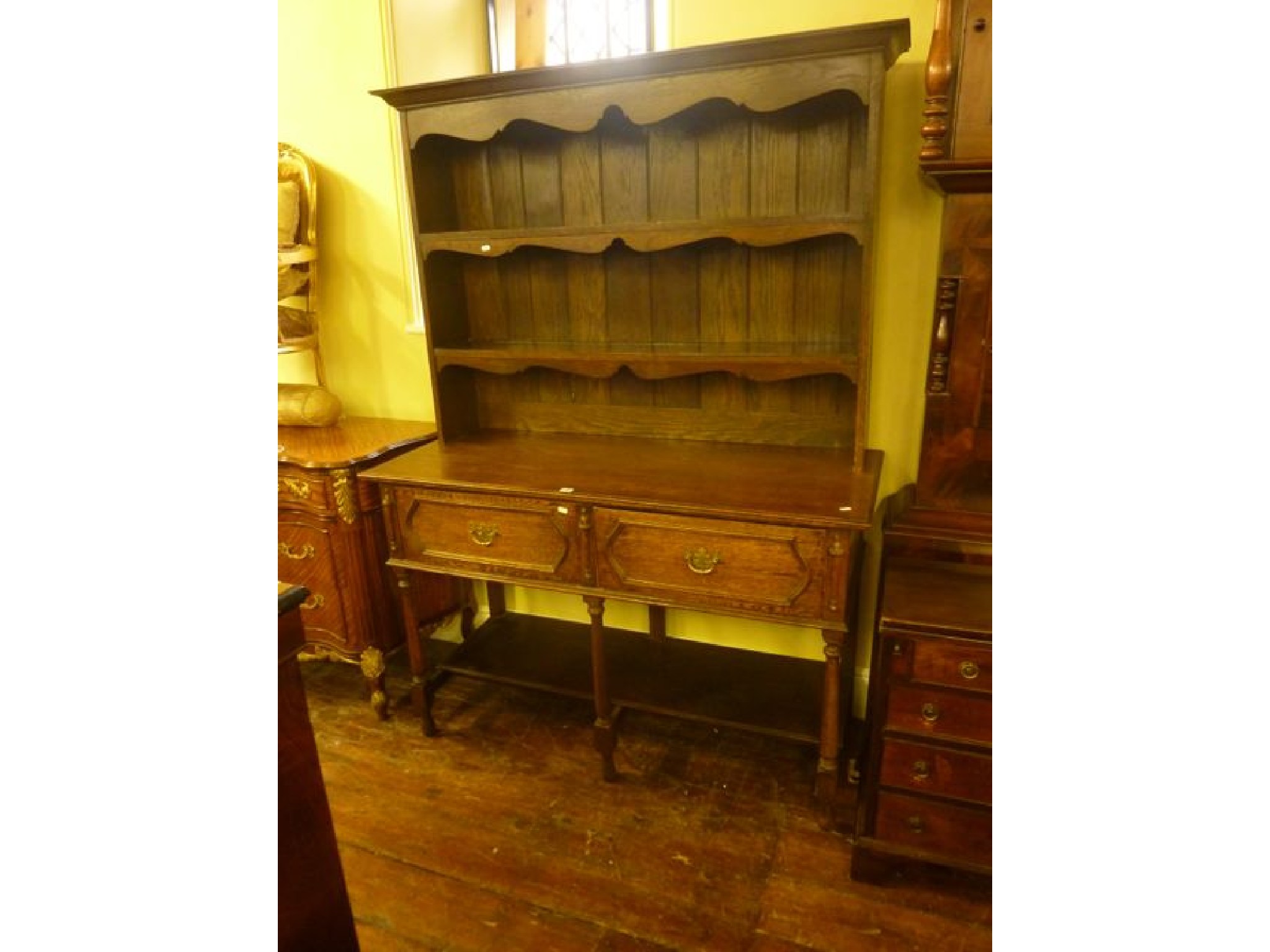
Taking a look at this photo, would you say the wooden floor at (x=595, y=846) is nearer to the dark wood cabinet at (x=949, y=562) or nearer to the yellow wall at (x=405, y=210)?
the dark wood cabinet at (x=949, y=562)

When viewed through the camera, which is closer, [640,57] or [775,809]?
[640,57]

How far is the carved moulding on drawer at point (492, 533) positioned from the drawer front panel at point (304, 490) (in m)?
0.30

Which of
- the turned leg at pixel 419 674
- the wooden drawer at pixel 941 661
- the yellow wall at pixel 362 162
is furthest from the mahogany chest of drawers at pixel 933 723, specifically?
the yellow wall at pixel 362 162

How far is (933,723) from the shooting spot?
1.41 m

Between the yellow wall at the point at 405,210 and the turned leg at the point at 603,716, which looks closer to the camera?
the yellow wall at the point at 405,210

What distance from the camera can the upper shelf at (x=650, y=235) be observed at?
1.51 metres

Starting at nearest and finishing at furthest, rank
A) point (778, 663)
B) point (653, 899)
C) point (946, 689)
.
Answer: point (946, 689) < point (653, 899) < point (778, 663)

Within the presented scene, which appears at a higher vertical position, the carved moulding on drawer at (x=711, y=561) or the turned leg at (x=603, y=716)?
the carved moulding on drawer at (x=711, y=561)

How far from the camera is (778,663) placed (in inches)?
81.6

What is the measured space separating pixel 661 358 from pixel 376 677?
135 cm

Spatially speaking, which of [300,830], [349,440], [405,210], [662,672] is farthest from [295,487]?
[300,830]
